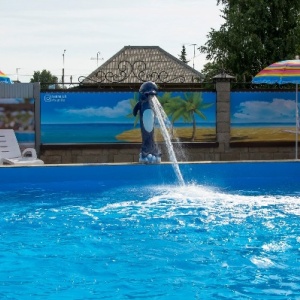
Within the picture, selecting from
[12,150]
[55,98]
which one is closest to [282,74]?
[55,98]

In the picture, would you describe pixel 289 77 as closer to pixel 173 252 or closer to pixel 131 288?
pixel 173 252

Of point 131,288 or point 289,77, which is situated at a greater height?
point 289,77

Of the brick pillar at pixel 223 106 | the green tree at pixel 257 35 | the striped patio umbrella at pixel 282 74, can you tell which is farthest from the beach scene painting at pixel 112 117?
the green tree at pixel 257 35

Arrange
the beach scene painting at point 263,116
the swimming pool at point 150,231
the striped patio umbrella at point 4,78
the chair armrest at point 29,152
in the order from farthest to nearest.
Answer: the beach scene painting at point 263,116 → the chair armrest at point 29,152 → the striped patio umbrella at point 4,78 → the swimming pool at point 150,231

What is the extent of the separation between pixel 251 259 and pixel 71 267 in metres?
1.82

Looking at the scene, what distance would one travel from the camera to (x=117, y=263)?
6195 millimetres

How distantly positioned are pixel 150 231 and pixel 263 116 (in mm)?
8867

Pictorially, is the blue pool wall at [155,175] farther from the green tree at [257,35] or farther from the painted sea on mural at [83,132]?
the green tree at [257,35]

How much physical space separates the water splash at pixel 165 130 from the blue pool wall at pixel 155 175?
100 millimetres

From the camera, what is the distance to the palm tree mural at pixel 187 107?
15578mm

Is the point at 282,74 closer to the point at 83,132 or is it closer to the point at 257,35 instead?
the point at 83,132

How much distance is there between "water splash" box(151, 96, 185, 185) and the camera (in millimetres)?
12500

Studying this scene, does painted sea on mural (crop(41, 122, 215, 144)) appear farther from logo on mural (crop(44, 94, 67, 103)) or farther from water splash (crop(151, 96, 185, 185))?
water splash (crop(151, 96, 185, 185))

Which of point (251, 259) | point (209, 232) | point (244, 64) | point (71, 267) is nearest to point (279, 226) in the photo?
point (209, 232)
